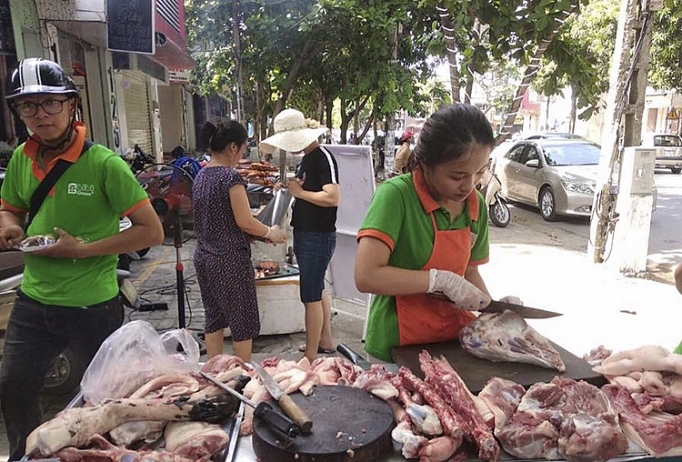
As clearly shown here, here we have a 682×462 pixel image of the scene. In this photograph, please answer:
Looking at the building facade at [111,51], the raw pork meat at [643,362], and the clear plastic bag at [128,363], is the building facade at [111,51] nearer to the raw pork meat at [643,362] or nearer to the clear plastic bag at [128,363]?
the clear plastic bag at [128,363]

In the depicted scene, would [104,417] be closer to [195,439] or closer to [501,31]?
[195,439]

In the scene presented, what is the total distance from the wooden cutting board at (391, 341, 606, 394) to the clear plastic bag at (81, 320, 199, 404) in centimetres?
85

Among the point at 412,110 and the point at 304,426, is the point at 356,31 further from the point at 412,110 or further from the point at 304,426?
the point at 304,426

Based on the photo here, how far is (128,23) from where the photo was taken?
7.52 meters

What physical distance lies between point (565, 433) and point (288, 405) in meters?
0.84

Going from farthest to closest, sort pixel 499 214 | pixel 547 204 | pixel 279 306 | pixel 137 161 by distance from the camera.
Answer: pixel 547 204 → pixel 499 214 → pixel 137 161 → pixel 279 306

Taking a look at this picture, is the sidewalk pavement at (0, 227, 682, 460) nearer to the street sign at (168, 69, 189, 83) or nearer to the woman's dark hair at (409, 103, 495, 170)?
the woman's dark hair at (409, 103, 495, 170)

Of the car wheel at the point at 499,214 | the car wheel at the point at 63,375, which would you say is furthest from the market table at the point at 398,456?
the car wheel at the point at 499,214

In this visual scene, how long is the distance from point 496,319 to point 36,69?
224cm

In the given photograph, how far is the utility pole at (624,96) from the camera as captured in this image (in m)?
6.91

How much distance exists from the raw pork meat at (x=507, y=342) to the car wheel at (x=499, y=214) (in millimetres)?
9689

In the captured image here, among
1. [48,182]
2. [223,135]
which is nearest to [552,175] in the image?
[223,135]

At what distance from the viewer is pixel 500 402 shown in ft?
5.62

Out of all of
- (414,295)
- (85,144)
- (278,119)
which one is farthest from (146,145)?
(414,295)
